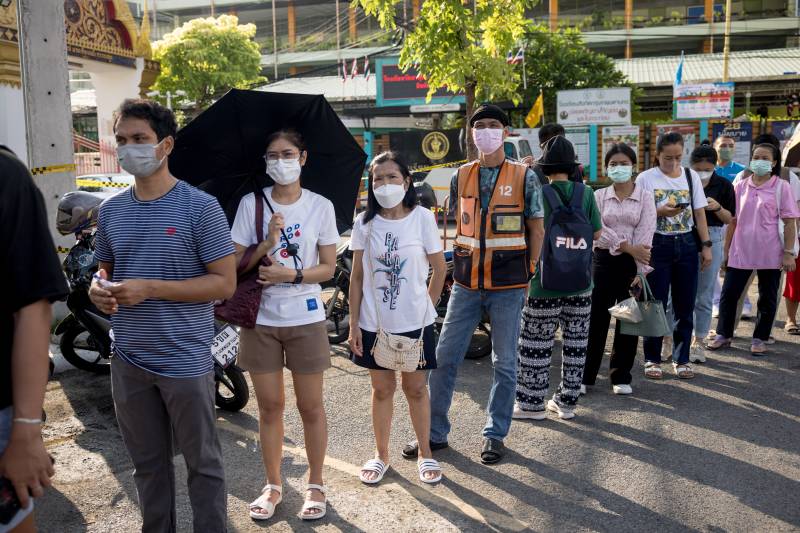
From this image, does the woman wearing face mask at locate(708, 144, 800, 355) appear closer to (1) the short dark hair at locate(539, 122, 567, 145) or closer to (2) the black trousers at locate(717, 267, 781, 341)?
(2) the black trousers at locate(717, 267, 781, 341)

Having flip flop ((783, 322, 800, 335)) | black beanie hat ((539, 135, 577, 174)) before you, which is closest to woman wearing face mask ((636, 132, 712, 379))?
black beanie hat ((539, 135, 577, 174))

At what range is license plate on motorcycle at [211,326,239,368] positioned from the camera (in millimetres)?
4514

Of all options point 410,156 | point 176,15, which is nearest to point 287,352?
point 410,156

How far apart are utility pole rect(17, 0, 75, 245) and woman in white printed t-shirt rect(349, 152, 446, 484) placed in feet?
12.4

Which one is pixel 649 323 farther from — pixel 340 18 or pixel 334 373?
pixel 340 18

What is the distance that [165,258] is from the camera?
Result: 2861mm

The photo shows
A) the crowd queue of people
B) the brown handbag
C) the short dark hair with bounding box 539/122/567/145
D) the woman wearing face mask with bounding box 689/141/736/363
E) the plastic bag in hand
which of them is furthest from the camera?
the woman wearing face mask with bounding box 689/141/736/363

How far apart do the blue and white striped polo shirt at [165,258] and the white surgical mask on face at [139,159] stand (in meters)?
0.12

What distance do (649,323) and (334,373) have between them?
2.59 meters

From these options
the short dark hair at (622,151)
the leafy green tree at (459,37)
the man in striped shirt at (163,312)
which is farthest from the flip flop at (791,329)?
the man in striped shirt at (163,312)

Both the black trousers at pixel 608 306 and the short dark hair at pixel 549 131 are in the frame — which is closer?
the black trousers at pixel 608 306

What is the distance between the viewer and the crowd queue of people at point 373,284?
9.30ft

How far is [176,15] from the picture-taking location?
56.1 meters

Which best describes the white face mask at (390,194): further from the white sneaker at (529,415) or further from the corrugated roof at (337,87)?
the corrugated roof at (337,87)
